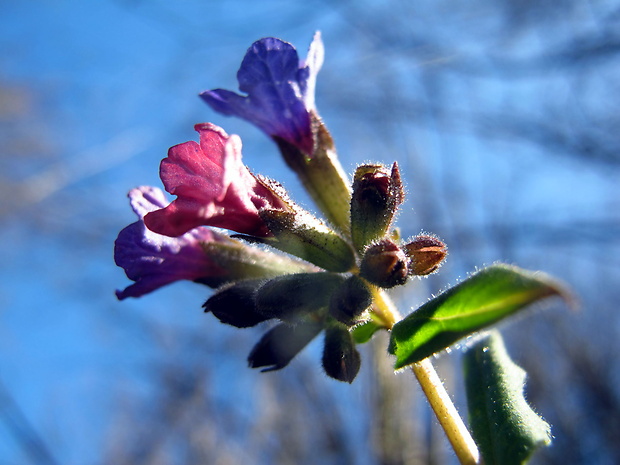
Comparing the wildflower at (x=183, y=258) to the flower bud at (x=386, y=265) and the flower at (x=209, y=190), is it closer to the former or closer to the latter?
the flower at (x=209, y=190)

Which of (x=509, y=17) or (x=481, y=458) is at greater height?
(x=509, y=17)

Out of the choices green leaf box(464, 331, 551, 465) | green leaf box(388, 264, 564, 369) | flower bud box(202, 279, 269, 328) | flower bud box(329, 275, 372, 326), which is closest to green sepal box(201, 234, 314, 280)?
flower bud box(202, 279, 269, 328)

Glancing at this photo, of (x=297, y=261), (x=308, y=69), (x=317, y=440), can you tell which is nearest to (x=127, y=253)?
(x=297, y=261)

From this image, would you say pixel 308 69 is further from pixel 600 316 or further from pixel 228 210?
pixel 600 316

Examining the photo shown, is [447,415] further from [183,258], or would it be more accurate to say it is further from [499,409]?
[183,258]

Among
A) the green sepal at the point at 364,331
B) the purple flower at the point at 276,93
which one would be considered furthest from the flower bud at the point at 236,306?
the purple flower at the point at 276,93

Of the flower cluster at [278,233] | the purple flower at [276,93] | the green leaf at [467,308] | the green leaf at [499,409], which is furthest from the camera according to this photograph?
the purple flower at [276,93]

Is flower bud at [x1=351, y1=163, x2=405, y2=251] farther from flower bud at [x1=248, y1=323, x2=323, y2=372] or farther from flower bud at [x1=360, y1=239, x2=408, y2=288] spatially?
flower bud at [x1=248, y1=323, x2=323, y2=372]
